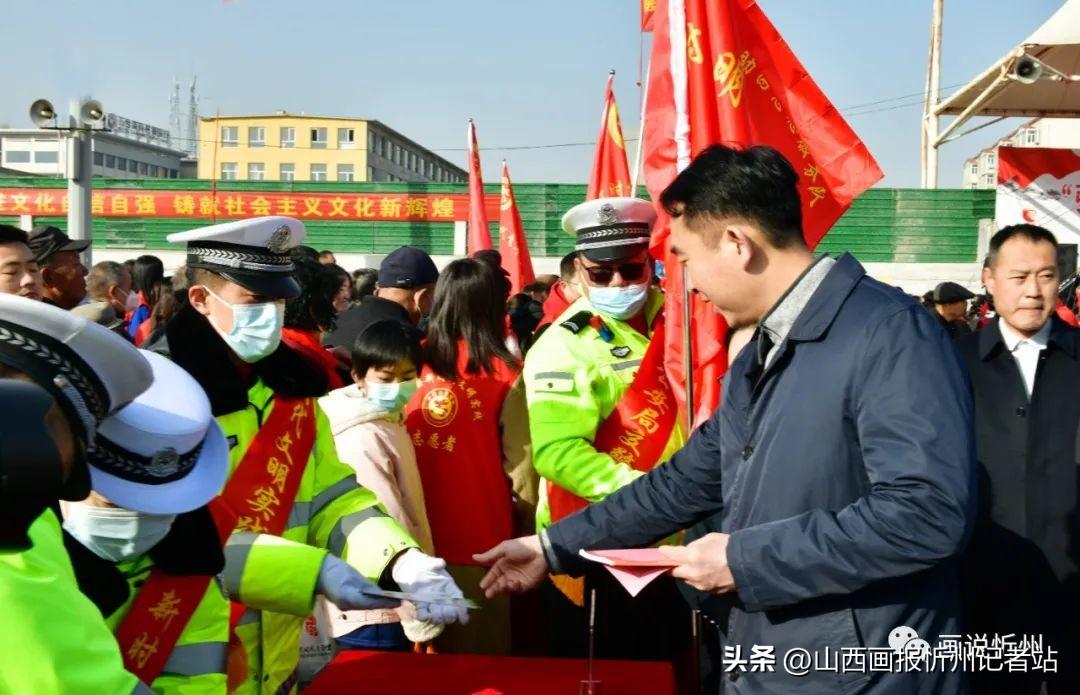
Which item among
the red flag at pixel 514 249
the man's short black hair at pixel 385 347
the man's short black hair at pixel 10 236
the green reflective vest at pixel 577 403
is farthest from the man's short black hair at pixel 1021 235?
the red flag at pixel 514 249

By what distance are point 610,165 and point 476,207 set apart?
2.34 m

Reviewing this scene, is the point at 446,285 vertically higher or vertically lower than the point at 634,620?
higher

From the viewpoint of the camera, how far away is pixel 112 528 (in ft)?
5.64

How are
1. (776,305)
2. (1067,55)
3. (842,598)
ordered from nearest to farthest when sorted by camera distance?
(842,598) < (776,305) < (1067,55)

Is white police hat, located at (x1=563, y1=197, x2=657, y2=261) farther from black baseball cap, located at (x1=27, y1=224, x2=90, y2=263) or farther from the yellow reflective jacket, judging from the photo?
black baseball cap, located at (x1=27, y1=224, x2=90, y2=263)

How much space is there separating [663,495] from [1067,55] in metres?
8.00

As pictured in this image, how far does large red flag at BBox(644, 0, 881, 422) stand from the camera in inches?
137

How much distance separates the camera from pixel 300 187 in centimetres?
1919

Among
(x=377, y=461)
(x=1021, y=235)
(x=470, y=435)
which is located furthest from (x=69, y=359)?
(x=1021, y=235)

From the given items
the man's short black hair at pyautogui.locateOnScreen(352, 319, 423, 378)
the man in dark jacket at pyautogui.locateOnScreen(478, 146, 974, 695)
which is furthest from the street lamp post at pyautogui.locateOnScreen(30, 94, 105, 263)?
the man in dark jacket at pyautogui.locateOnScreen(478, 146, 974, 695)

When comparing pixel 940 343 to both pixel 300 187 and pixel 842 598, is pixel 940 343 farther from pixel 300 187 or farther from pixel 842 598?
pixel 300 187

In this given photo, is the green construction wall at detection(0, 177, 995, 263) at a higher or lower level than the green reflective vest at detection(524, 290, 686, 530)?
higher

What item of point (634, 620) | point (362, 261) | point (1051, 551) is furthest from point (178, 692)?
point (362, 261)

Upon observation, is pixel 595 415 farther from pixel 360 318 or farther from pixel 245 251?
pixel 360 318
